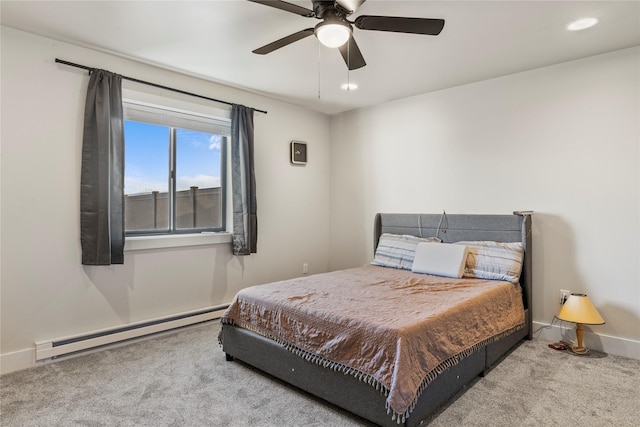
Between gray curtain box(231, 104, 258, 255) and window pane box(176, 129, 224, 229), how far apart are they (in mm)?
246

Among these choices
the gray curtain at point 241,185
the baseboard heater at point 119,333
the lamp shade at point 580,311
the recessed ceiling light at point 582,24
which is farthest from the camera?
the gray curtain at point 241,185

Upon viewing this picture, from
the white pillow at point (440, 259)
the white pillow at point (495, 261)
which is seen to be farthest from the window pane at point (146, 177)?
the white pillow at point (495, 261)

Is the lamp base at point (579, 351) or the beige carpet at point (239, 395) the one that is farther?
the lamp base at point (579, 351)

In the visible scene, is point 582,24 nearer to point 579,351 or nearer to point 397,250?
point 397,250

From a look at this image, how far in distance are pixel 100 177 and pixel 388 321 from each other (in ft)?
8.12

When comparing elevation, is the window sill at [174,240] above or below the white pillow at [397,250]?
above

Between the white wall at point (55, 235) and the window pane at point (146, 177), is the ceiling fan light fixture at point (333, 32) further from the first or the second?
the window pane at point (146, 177)

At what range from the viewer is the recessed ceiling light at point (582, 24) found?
2455 millimetres

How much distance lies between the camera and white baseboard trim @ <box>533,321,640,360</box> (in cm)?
288

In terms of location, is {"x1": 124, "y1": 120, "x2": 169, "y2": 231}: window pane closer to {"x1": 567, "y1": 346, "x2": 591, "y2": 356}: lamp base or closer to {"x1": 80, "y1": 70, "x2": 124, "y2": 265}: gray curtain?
{"x1": 80, "y1": 70, "x2": 124, "y2": 265}: gray curtain

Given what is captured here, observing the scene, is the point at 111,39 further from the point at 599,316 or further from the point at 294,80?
the point at 599,316

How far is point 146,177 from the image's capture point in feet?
11.3

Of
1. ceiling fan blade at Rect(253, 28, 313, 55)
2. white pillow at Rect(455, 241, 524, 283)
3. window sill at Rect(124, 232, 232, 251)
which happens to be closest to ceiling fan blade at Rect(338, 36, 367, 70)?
ceiling fan blade at Rect(253, 28, 313, 55)

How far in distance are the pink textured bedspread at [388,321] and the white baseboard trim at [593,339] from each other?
44 centimetres
